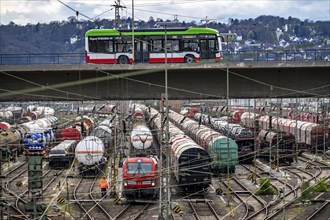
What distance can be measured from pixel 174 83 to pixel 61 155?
46.4 feet

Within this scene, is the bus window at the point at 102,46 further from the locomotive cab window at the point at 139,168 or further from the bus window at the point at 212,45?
the locomotive cab window at the point at 139,168

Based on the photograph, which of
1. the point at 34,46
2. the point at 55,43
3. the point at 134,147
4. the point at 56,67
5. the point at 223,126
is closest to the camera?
the point at 56,67

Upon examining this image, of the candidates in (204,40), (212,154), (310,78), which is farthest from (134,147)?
(310,78)

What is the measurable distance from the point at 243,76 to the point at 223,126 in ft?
60.3

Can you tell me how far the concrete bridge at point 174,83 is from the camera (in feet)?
79.5

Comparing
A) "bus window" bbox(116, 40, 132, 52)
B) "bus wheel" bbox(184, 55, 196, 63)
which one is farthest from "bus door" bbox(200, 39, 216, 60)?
"bus window" bbox(116, 40, 132, 52)

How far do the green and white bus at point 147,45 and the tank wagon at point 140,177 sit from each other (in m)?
6.67

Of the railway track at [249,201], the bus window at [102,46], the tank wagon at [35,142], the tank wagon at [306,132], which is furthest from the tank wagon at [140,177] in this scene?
the tank wagon at [306,132]

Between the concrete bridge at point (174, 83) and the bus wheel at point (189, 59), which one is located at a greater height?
the bus wheel at point (189, 59)

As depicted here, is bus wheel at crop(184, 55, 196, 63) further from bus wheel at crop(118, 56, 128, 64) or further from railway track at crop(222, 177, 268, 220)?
railway track at crop(222, 177, 268, 220)

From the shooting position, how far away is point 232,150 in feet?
109

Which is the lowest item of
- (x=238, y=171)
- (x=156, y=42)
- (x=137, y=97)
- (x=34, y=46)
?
(x=238, y=171)

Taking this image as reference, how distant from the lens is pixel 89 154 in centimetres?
3316

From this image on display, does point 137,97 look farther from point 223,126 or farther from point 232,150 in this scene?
point 223,126
